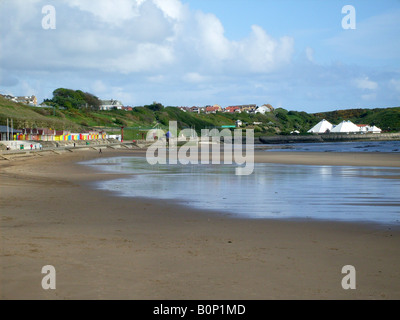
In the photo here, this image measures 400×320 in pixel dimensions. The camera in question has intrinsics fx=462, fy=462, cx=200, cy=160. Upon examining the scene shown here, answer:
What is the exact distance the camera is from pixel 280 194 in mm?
Answer: 16281

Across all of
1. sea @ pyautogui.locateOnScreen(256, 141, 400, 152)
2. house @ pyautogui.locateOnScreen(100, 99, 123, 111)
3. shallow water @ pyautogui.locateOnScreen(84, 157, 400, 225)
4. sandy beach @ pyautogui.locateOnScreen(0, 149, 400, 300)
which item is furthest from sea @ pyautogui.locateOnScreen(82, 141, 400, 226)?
house @ pyautogui.locateOnScreen(100, 99, 123, 111)

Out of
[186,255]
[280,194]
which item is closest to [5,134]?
[280,194]

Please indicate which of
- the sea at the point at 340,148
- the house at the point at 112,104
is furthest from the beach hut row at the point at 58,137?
the house at the point at 112,104

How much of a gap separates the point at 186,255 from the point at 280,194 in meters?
9.07

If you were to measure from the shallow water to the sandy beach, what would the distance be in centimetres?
130

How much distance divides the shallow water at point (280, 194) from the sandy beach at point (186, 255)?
1.30 meters

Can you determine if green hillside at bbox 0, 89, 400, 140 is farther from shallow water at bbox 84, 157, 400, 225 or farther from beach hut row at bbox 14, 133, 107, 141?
shallow water at bbox 84, 157, 400, 225

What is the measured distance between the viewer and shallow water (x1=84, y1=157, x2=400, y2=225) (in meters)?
12.2

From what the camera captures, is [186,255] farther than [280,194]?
No

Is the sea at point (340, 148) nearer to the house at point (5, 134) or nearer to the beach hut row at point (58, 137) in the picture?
the beach hut row at point (58, 137)

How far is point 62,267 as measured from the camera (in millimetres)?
6926

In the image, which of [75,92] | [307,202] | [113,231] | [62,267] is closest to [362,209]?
[307,202]

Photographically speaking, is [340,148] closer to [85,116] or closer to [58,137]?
[58,137]

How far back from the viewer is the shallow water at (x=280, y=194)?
1217 centimetres
